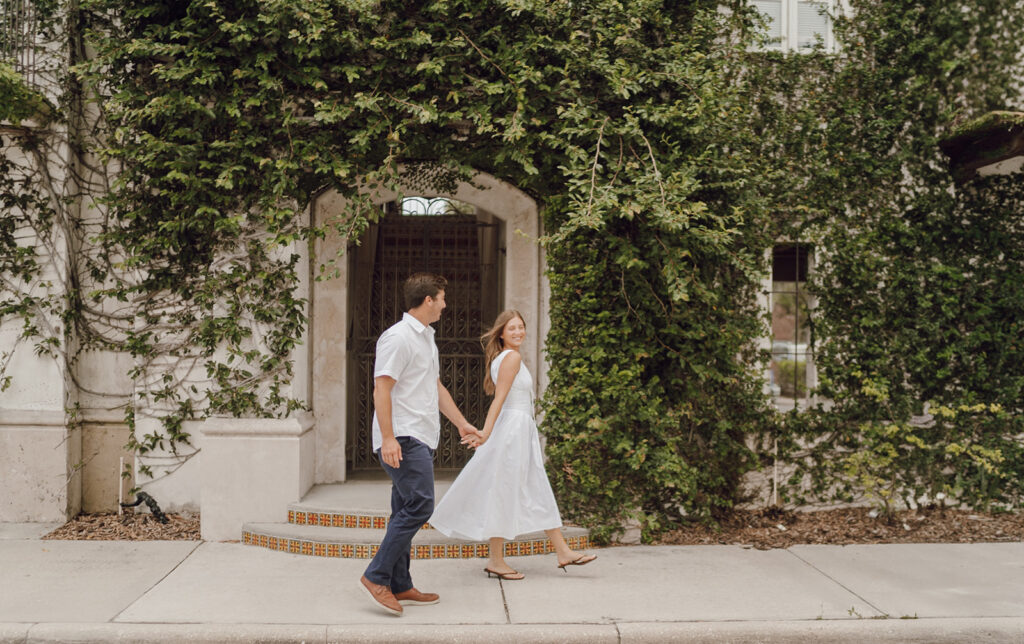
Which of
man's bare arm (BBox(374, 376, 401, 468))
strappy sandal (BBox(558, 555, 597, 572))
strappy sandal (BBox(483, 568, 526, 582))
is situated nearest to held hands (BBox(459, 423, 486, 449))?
man's bare arm (BBox(374, 376, 401, 468))

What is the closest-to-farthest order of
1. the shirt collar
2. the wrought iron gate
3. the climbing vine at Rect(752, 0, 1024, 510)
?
the shirt collar → the climbing vine at Rect(752, 0, 1024, 510) → the wrought iron gate

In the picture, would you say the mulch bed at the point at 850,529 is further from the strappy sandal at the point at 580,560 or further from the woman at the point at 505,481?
the woman at the point at 505,481

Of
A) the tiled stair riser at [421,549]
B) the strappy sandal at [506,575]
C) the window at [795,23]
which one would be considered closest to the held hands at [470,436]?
the strappy sandal at [506,575]

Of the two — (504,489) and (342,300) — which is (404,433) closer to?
(504,489)

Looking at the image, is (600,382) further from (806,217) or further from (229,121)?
(229,121)

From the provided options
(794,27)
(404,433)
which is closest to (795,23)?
(794,27)

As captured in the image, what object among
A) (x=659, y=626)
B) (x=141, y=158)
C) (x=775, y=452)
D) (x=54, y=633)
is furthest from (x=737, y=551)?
(x=141, y=158)

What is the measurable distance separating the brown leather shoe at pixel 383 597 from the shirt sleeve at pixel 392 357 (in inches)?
49.3

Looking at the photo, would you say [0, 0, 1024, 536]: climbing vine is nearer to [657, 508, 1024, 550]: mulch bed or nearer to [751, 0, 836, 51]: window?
[657, 508, 1024, 550]: mulch bed

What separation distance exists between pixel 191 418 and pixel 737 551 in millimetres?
4678

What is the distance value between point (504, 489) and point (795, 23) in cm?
538

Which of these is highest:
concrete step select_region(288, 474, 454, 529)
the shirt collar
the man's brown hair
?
the man's brown hair

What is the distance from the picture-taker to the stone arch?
7.01 m

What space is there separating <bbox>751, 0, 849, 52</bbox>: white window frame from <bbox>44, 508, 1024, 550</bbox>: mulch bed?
4.29 metres
